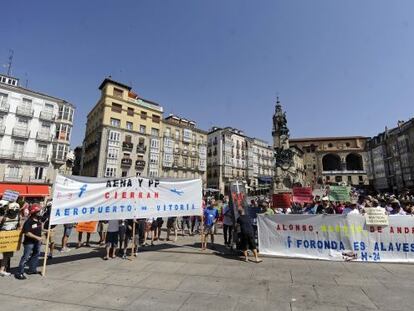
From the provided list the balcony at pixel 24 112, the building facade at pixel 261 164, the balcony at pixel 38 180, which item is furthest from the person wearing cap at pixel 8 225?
the building facade at pixel 261 164

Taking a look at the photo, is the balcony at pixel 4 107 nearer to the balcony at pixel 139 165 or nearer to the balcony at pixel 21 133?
the balcony at pixel 21 133

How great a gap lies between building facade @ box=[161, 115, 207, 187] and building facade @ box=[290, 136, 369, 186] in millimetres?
54306

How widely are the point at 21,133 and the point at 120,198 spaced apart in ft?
124

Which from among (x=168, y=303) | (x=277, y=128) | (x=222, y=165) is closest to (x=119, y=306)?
(x=168, y=303)

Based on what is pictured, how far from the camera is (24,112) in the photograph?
3772 centimetres

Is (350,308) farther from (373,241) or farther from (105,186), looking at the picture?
(105,186)

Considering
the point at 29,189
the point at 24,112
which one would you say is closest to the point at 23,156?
the point at 29,189

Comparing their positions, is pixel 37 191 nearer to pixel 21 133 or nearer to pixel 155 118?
pixel 21 133

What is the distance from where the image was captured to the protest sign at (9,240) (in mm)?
6695

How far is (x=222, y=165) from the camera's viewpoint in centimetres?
6425

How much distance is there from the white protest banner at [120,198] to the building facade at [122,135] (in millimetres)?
37224

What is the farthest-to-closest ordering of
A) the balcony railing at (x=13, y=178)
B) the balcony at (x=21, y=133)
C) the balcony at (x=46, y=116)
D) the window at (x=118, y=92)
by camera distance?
the window at (x=118, y=92) → the balcony at (x=46, y=116) → the balcony at (x=21, y=133) → the balcony railing at (x=13, y=178)

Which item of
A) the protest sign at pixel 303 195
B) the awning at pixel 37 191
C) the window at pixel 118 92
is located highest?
the window at pixel 118 92

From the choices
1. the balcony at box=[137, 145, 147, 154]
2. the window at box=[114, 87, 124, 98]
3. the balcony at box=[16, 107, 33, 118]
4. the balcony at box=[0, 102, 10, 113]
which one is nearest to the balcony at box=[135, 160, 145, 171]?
the balcony at box=[137, 145, 147, 154]
